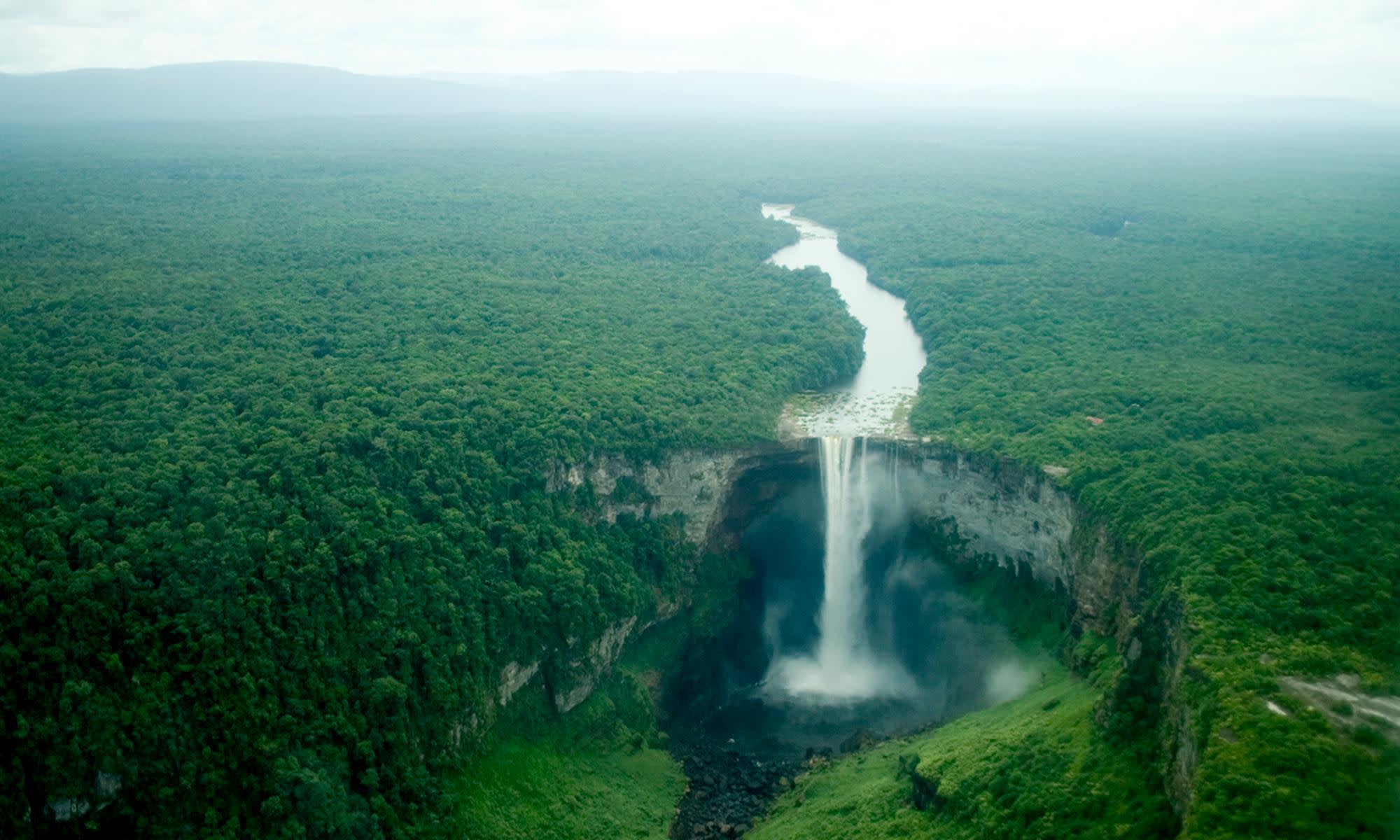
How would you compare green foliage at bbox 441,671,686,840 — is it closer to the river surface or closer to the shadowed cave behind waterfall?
the shadowed cave behind waterfall

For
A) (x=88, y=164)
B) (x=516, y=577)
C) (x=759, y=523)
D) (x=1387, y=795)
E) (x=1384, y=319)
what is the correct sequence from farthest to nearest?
(x=88, y=164) → (x=1384, y=319) → (x=759, y=523) → (x=516, y=577) → (x=1387, y=795)

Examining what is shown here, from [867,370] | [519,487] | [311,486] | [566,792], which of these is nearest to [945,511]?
[867,370]

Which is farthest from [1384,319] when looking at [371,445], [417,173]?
[417,173]

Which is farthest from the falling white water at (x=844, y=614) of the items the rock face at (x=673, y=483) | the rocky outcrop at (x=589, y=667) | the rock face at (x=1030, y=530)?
the rocky outcrop at (x=589, y=667)

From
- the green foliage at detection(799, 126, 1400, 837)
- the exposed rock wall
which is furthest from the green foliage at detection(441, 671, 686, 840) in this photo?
the green foliage at detection(799, 126, 1400, 837)

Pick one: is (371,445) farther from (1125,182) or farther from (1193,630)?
(1125,182)

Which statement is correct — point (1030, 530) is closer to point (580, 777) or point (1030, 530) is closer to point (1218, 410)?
point (1218, 410)
